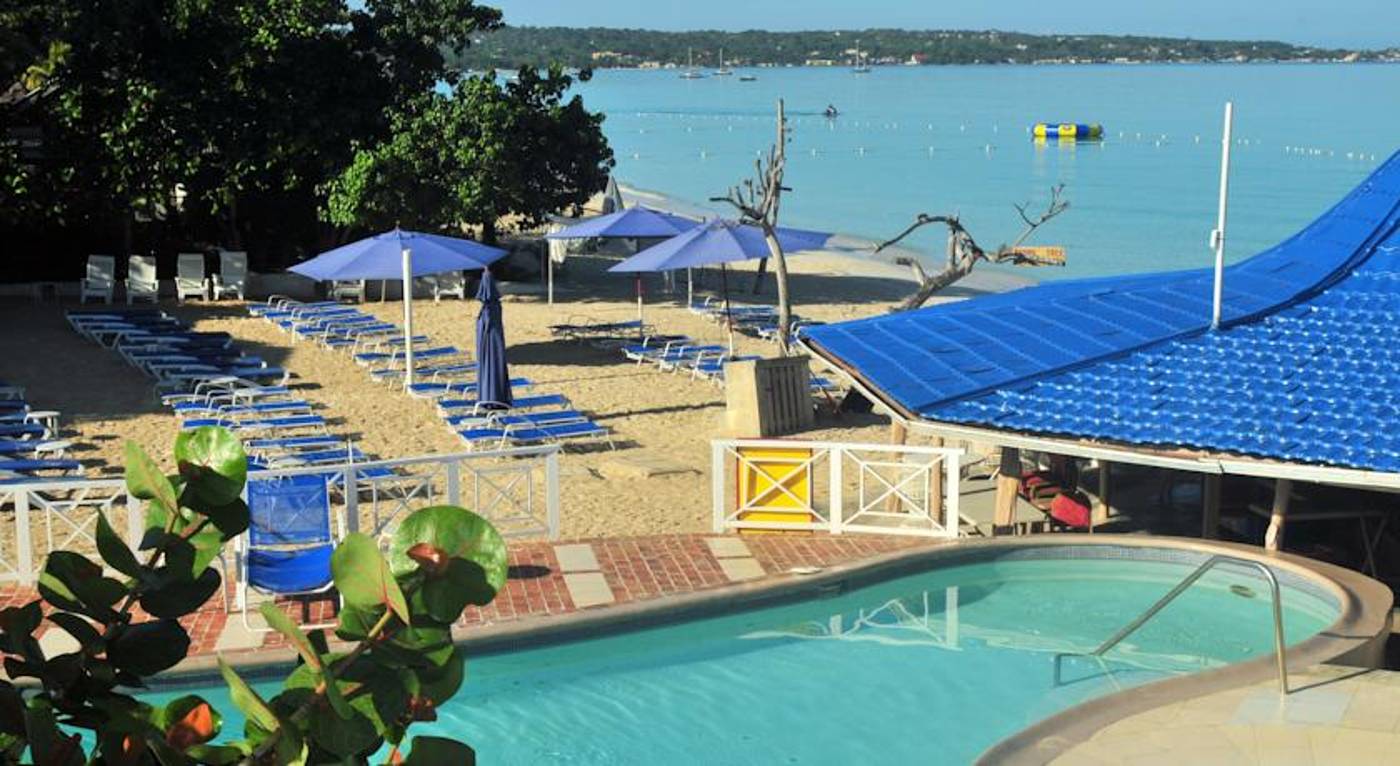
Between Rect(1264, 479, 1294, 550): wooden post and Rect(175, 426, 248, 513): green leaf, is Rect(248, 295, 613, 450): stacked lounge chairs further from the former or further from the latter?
Rect(175, 426, 248, 513): green leaf

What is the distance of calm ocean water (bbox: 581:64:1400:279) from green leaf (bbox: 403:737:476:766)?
127ft

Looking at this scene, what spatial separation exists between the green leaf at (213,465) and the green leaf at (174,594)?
0.52 feet

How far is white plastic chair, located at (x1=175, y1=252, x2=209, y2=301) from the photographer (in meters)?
26.5

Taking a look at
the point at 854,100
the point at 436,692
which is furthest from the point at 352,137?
the point at 854,100

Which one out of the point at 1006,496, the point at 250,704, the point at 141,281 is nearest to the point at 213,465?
the point at 250,704

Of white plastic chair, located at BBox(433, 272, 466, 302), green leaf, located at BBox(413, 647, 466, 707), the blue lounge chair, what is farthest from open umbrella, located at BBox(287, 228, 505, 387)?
green leaf, located at BBox(413, 647, 466, 707)

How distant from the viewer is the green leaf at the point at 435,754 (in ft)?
9.87

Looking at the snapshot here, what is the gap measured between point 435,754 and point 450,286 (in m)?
25.3

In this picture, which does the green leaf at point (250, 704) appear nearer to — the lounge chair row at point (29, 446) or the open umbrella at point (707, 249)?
the lounge chair row at point (29, 446)

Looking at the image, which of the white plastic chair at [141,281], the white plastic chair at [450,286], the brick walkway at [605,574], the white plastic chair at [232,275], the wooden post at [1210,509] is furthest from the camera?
the white plastic chair at [450,286]

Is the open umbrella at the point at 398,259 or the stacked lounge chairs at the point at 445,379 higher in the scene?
the open umbrella at the point at 398,259

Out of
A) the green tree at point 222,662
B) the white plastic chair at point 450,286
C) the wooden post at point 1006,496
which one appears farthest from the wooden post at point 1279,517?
the white plastic chair at point 450,286

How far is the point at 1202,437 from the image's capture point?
11281 millimetres

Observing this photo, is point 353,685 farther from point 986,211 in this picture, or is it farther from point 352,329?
point 986,211
